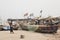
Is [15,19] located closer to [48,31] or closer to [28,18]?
[28,18]

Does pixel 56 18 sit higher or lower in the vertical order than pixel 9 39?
higher

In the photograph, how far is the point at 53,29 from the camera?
43.8 ft

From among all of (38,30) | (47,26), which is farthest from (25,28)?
(47,26)

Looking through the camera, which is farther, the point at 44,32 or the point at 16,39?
the point at 44,32

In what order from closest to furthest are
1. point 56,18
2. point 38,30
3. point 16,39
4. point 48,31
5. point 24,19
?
1. point 16,39
2. point 48,31
3. point 38,30
4. point 56,18
5. point 24,19

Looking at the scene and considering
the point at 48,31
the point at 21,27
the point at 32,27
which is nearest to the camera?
the point at 48,31

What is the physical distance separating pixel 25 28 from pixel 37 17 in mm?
3811

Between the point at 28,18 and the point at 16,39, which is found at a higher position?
the point at 28,18

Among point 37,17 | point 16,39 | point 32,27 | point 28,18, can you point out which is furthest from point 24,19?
point 16,39

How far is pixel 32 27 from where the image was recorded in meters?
15.1

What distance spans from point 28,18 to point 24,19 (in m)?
0.83

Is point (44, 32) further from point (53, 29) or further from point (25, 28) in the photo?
point (25, 28)

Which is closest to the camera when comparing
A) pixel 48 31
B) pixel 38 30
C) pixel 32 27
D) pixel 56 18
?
pixel 48 31

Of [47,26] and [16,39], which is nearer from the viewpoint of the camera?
[16,39]
